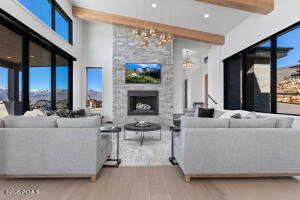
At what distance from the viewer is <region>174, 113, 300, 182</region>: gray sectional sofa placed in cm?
238

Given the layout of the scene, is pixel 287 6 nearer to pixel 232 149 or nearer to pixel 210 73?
pixel 232 149

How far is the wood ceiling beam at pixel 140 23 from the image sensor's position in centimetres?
643

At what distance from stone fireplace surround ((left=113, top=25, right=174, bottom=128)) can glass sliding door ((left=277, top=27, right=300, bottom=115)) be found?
3842 mm

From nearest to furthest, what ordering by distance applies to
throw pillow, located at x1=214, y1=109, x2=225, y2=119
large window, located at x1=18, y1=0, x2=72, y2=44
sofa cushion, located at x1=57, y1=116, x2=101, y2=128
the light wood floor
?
the light wood floor, sofa cushion, located at x1=57, y1=116, x2=101, y2=128, large window, located at x1=18, y1=0, x2=72, y2=44, throw pillow, located at x1=214, y1=109, x2=225, y2=119

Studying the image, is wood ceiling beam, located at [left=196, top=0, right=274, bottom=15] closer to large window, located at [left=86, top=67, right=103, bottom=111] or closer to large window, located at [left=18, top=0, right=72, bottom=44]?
large window, located at [left=18, top=0, right=72, bottom=44]

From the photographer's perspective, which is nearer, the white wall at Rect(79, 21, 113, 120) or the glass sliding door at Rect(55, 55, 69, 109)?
the glass sliding door at Rect(55, 55, 69, 109)

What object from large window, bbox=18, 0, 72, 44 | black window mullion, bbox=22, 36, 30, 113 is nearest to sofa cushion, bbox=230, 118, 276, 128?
black window mullion, bbox=22, 36, 30, 113

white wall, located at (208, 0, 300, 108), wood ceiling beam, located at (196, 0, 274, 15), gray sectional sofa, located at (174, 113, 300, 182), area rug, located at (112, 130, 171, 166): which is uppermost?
wood ceiling beam, located at (196, 0, 274, 15)

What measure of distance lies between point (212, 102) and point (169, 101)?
183cm

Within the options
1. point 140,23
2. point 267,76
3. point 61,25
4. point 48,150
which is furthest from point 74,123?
point 140,23

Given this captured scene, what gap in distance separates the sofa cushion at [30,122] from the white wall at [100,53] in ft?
16.6

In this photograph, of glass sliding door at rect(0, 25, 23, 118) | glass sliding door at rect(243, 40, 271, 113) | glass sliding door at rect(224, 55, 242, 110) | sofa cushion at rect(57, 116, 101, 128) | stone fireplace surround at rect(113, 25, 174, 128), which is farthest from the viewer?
stone fireplace surround at rect(113, 25, 174, 128)

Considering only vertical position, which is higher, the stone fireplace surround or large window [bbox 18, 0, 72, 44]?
large window [bbox 18, 0, 72, 44]

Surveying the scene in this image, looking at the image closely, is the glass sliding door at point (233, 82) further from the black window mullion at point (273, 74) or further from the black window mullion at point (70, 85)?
the black window mullion at point (70, 85)
